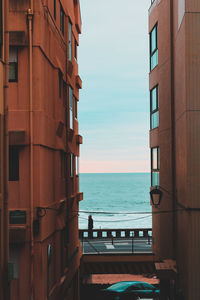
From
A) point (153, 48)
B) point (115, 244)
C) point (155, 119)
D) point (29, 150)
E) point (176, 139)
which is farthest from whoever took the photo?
point (115, 244)

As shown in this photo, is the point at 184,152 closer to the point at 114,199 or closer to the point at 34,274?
the point at 34,274

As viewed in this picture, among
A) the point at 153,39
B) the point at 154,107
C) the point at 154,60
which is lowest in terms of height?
the point at 154,107

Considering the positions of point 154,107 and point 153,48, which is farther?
point 153,48

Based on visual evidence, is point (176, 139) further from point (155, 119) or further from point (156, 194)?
point (155, 119)

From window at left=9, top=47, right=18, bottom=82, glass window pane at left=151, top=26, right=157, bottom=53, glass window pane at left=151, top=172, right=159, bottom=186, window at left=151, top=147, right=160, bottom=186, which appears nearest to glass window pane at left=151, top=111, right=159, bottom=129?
window at left=151, top=147, right=160, bottom=186

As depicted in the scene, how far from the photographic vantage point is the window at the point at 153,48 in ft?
68.5

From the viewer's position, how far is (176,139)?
1689 centimetres

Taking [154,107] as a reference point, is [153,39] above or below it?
above

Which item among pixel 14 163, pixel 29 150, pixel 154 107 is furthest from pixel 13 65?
pixel 154 107

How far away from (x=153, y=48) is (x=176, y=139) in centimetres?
688

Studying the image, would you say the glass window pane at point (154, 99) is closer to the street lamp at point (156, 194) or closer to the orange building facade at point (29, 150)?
the street lamp at point (156, 194)

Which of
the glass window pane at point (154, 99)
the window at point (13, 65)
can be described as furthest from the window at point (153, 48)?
the window at point (13, 65)

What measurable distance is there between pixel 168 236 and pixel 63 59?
946 cm

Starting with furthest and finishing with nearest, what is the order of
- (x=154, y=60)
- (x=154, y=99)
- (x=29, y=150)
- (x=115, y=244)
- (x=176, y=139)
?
(x=115, y=244) → (x=154, y=99) → (x=154, y=60) → (x=176, y=139) → (x=29, y=150)
